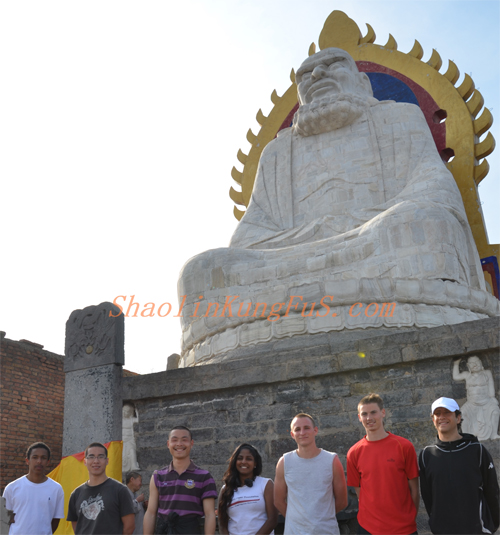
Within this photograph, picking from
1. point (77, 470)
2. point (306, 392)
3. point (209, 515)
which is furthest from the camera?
point (77, 470)

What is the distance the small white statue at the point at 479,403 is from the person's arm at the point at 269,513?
1.63 meters

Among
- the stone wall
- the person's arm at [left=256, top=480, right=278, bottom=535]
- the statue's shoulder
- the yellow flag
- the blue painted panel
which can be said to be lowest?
the person's arm at [left=256, top=480, right=278, bottom=535]

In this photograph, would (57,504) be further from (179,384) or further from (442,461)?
(442,461)

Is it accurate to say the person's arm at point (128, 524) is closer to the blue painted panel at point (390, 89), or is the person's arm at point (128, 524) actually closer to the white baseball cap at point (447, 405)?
the white baseball cap at point (447, 405)

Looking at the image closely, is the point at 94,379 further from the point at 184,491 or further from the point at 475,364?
the point at 475,364

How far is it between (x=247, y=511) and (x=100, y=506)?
0.85 metres

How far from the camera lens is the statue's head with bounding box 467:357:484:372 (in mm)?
4570

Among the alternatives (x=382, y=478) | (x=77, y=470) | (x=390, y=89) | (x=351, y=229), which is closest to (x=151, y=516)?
(x=382, y=478)

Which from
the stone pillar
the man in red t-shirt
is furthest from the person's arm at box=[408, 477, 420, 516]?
the stone pillar

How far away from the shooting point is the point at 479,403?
4465 mm

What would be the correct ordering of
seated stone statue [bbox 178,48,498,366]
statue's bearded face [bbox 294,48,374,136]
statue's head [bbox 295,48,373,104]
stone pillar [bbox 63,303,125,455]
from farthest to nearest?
statue's head [bbox 295,48,373,104]
statue's bearded face [bbox 294,48,374,136]
seated stone statue [bbox 178,48,498,366]
stone pillar [bbox 63,303,125,455]

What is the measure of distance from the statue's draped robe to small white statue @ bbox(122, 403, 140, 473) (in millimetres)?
1730

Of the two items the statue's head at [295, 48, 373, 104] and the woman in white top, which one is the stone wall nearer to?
the woman in white top

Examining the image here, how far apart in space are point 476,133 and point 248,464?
27.5 feet
